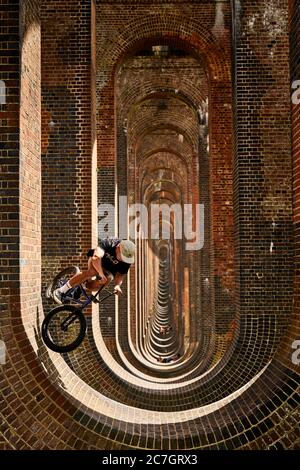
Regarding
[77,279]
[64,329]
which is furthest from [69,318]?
[77,279]

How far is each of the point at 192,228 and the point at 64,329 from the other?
1348cm

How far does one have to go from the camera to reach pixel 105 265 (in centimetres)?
588

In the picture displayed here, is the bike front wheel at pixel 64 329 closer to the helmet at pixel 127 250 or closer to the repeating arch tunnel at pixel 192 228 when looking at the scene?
the repeating arch tunnel at pixel 192 228

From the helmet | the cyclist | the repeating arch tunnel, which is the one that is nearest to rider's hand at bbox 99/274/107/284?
the cyclist

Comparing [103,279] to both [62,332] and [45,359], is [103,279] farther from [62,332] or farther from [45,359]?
[62,332]

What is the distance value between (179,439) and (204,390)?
393 cm

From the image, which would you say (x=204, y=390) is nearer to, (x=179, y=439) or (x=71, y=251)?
(x=71, y=251)

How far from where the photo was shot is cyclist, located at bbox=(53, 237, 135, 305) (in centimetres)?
543

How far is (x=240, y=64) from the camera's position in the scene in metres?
8.71

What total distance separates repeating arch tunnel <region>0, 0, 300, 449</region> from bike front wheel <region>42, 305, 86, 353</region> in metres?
0.11

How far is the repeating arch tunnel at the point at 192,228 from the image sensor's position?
4719mm

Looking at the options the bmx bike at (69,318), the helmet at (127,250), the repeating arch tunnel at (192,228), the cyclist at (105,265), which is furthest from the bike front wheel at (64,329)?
the helmet at (127,250)

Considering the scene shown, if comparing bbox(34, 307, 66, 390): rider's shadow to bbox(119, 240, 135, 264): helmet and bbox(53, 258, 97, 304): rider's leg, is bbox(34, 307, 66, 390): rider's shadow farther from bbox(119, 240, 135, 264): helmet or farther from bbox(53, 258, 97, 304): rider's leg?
bbox(119, 240, 135, 264): helmet
